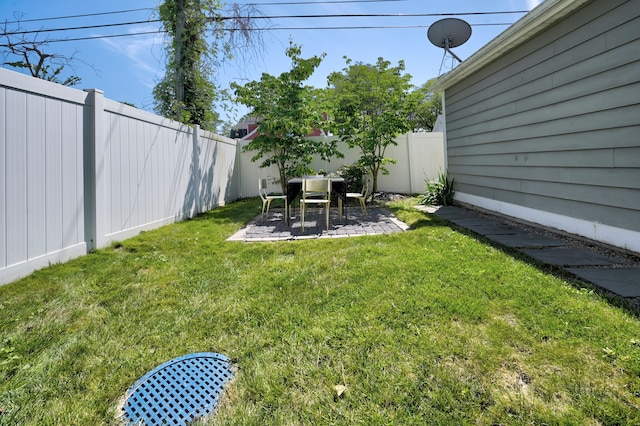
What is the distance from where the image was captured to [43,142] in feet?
9.74

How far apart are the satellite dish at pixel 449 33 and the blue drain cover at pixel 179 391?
750 cm

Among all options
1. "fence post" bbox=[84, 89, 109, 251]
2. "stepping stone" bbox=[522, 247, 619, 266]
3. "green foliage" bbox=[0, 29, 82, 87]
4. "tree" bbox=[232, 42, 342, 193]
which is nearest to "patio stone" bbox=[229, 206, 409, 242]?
"fence post" bbox=[84, 89, 109, 251]

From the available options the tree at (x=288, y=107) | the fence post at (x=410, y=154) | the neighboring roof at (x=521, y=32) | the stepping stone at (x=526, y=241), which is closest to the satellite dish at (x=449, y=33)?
the neighboring roof at (x=521, y=32)

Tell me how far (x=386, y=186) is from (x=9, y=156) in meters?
8.17

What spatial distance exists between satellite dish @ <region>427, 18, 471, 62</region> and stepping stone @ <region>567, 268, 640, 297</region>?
220 inches

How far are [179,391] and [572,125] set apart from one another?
4.73 m

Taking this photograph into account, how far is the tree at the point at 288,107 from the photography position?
23.8ft

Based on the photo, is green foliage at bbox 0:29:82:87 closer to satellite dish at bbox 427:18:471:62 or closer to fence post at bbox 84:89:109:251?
fence post at bbox 84:89:109:251

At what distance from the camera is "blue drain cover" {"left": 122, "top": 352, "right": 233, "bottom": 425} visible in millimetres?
1379

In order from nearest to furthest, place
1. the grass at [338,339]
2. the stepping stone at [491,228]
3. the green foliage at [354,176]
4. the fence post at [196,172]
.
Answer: the grass at [338,339]
the stepping stone at [491,228]
the fence post at [196,172]
the green foliage at [354,176]

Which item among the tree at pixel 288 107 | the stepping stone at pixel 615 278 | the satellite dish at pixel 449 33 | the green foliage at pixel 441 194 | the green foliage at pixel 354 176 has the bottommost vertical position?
the stepping stone at pixel 615 278

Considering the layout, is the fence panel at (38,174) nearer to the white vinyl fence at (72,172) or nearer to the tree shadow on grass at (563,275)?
the white vinyl fence at (72,172)

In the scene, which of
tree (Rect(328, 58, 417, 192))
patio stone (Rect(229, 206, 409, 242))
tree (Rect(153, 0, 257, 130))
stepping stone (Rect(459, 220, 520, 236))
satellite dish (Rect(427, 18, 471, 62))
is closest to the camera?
stepping stone (Rect(459, 220, 520, 236))

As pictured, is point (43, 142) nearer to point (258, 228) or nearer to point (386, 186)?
point (258, 228)
